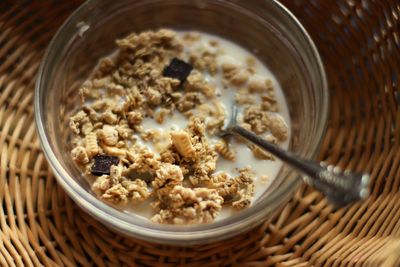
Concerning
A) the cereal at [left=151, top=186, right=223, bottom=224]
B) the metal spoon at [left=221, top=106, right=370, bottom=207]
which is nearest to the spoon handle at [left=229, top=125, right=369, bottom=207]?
the metal spoon at [left=221, top=106, right=370, bottom=207]

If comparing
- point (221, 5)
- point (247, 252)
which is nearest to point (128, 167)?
point (247, 252)

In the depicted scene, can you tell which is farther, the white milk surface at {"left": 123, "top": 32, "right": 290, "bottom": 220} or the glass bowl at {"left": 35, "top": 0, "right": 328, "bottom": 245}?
the white milk surface at {"left": 123, "top": 32, "right": 290, "bottom": 220}

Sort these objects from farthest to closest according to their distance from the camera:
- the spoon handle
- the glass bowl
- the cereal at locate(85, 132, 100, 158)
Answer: the cereal at locate(85, 132, 100, 158) < the glass bowl < the spoon handle

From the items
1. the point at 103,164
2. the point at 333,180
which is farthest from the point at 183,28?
the point at 333,180

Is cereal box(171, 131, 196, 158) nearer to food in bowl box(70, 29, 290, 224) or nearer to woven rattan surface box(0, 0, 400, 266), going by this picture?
food in bowl box(70, 29, 290, 224)

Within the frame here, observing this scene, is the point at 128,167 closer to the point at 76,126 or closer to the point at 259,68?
the point at 76,126

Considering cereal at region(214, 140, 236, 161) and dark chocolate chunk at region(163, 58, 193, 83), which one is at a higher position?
dark chocolate chunk at region(163, 58, 193, 83)
